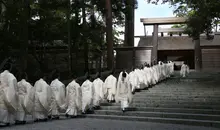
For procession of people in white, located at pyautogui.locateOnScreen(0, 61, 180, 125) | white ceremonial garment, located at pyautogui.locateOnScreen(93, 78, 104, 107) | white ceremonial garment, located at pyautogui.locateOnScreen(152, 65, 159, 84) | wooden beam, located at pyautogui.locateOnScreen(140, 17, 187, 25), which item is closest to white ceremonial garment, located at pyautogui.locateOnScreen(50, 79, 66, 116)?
procession of people in white, located at pyautogui.locateOnScreen(0, 61, 180, 125)

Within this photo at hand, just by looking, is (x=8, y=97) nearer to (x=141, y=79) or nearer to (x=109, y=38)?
(x=141, y=79)

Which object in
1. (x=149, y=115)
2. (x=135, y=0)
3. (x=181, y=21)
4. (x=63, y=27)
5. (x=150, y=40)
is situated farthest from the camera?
(x=150, y=40)

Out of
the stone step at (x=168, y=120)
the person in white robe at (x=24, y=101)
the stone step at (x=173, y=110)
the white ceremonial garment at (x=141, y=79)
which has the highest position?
the white ceremonial garment at (x=141, y=79)

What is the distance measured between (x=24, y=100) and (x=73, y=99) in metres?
2.25

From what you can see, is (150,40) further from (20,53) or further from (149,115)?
(149,115)

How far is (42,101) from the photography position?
11.6 metres

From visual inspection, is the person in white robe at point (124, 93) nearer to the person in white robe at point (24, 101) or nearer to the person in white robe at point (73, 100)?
the person in white robe at point (73, 100)

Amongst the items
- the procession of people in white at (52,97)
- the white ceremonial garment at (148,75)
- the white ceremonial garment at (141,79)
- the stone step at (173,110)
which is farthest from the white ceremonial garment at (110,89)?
the white ceremonial garment at (148,75)

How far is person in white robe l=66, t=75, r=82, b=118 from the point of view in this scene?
12.7 metres

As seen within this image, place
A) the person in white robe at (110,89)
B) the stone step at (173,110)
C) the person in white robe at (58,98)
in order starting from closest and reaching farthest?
the stone step at (173,110)
the person in white robe at (58,98)
the person in white robe at (110,89)

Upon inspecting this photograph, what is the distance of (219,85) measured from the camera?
1781 cm

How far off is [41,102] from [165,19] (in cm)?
1701

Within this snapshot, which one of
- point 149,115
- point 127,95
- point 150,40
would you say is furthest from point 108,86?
point 150,40

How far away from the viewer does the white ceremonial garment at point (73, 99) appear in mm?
12719
